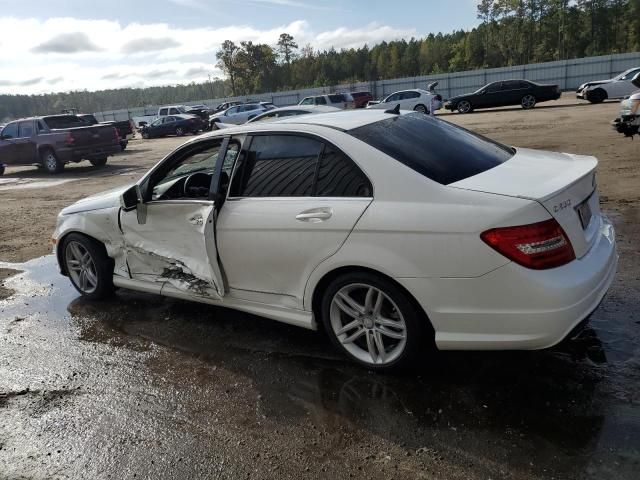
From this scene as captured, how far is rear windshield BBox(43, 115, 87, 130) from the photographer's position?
1770cm

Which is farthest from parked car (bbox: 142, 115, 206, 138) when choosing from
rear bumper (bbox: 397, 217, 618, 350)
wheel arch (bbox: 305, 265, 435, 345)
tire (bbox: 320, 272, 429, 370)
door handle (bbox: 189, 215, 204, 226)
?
rear bumper (bbox: 397, 217, 618, 350)

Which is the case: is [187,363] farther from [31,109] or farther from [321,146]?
[31,109]

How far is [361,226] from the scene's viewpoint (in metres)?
3.17

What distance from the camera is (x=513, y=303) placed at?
2.82 m

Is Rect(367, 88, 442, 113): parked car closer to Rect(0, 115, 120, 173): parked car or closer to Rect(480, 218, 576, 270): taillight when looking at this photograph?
Rect(0, 115, 120, 173): parked car

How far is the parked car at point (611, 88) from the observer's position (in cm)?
2445

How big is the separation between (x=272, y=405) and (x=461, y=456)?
3.88ft

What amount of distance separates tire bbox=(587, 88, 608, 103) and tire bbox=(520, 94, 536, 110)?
2.49 meters

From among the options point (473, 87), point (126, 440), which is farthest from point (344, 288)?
point (473, 87)

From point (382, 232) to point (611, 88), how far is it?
2660 centimetres

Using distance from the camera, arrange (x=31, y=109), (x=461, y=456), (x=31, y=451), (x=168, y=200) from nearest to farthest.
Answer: (x=461, y=456) < (x=31, y=451) < (x=168, y=200) < (x=31, y=109)

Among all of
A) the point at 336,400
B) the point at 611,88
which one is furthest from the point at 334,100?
the point at 336,400

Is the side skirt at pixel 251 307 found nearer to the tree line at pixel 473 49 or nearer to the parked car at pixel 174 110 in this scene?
the parked car at pixel 174 110

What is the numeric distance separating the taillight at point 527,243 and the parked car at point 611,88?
25.7 metres
